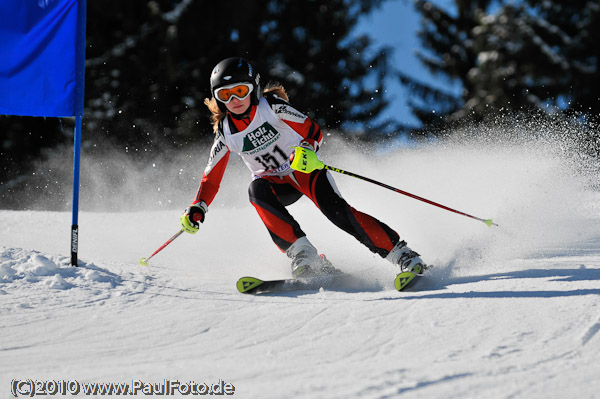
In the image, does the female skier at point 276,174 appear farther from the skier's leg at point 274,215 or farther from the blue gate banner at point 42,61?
the blue gate banner at point 42,61

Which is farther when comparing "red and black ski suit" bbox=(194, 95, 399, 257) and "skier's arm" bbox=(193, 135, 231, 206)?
"skier's arm" bbox=(193, 135, 231, 206)

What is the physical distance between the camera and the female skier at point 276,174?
3.56 m

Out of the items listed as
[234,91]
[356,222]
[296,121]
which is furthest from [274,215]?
[234,91]

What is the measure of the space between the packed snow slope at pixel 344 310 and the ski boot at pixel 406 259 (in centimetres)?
10

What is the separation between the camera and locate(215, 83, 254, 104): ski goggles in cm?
364

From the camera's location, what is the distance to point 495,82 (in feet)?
58.5

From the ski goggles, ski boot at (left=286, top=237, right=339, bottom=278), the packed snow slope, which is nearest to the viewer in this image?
the packed snow slope

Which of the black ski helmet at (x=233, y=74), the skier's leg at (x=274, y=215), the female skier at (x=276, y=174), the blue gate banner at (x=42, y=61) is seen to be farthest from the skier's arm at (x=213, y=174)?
the blue gate banner at (x=42, y=61)

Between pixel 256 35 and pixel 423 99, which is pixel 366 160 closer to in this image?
pixel 256 35

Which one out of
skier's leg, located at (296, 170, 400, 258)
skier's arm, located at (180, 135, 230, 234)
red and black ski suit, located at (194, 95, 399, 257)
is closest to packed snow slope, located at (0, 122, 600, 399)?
skier's leg, located at (296, 170, 400, 258)

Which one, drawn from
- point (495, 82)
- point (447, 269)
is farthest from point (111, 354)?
point (495, 82)

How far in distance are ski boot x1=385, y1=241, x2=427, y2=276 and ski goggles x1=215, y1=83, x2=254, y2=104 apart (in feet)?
4.07

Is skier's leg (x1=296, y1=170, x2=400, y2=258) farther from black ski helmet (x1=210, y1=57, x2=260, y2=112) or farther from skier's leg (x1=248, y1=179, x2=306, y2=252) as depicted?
black ski helmet (x1=210, y1=57, x2=260, y2=112)

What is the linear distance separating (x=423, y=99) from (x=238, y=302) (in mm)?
16554
